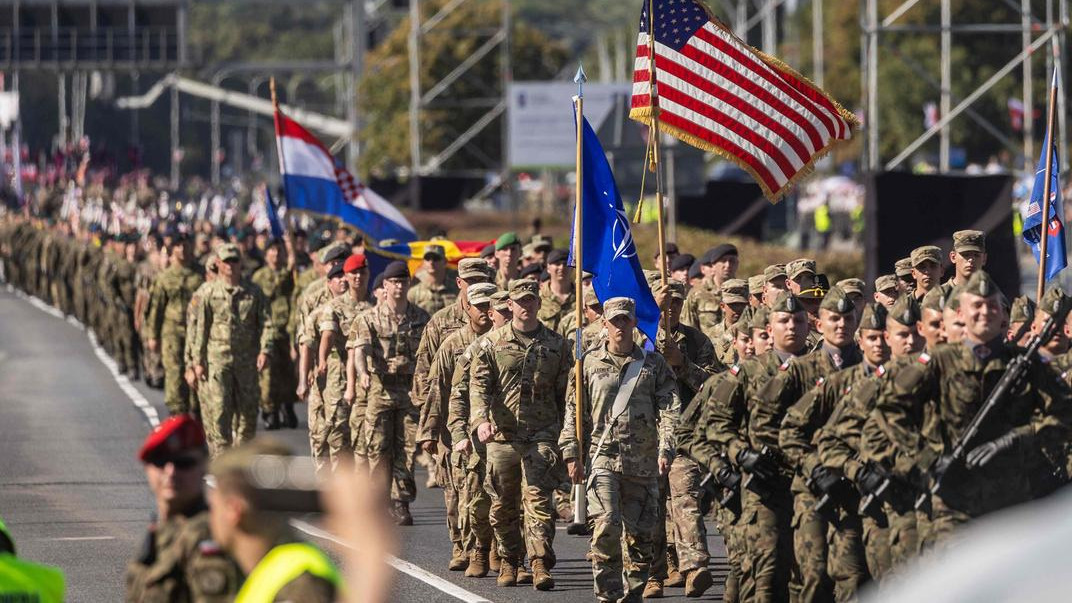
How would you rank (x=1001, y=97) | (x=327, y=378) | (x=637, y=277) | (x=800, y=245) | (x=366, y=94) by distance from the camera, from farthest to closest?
(x=1001, y=97)
(x=366, y=94)
(x=800, y=245)
(x=327, y=378)
(x=637, y=277)

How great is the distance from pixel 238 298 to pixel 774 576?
8.63 meters

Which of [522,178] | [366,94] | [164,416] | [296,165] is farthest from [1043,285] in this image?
[522,178]

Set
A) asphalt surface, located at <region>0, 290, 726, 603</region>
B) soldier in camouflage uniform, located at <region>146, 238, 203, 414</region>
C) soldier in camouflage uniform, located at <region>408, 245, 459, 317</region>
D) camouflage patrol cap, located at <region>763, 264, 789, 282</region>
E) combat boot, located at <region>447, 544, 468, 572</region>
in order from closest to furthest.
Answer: asphalt surface, located at <region>0, 290, 726, 603</region>
combat boot, located at <region>447, 544, 468, 572</region>
camouflage patrol cap, located at <region>763, 264, 789, 282</region>
soldier in camouflage uniform, located at <region>408, 245, 459, 317</region>
soldier in camouflage uniform, located at <region>146, 238, 203, 414</region>

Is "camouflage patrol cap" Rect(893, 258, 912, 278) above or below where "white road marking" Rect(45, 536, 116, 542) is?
above

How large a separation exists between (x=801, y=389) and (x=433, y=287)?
735 cm

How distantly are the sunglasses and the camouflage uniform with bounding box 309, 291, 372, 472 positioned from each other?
9.69m

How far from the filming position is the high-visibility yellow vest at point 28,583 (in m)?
5.63

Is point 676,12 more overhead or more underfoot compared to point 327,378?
more overhead

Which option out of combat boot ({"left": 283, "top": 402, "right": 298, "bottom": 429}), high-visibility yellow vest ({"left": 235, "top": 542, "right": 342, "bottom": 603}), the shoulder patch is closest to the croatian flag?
combat boot ({"left": 283, "top": 402, "right": 298, "bottom": 429})

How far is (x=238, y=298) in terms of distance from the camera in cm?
1792

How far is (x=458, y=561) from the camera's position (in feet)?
42.4

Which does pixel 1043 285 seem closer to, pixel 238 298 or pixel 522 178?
pixel 238 298

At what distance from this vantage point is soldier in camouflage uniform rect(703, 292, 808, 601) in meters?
10.1

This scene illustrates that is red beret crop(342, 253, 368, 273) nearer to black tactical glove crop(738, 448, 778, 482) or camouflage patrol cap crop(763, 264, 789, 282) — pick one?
camouflage patrol cap crop(763, 264, 789, 282)
